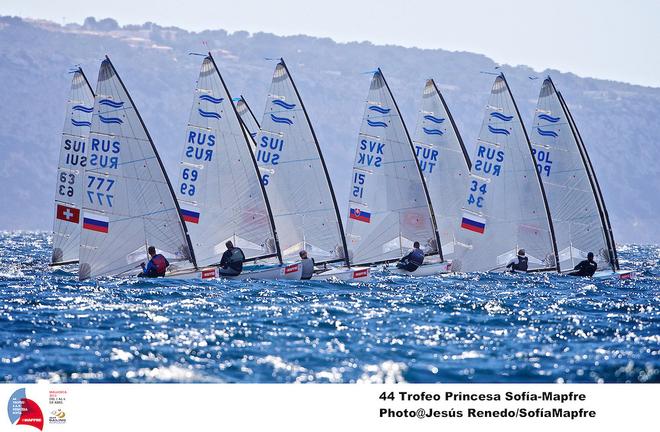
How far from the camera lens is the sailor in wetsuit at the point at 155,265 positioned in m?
29.6

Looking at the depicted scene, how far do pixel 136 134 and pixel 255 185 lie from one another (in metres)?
3.95

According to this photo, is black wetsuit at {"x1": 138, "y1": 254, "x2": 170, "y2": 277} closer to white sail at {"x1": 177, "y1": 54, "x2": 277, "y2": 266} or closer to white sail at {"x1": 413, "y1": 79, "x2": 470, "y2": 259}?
white sail at {"x1": 177, "y1": 54, "x2": 277, "y2": 266}

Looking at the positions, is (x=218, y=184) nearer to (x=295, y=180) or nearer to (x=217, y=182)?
(x=217, y=182)

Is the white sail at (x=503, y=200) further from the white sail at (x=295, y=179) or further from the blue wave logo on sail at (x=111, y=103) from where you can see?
the blue wave logo on sail at (x=111, y=103)

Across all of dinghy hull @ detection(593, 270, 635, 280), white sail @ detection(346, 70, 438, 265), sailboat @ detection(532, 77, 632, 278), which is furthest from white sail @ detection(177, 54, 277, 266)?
dinghy hull @ detection(593, 270, 635, 280)

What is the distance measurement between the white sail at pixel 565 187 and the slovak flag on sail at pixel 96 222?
13718 mm

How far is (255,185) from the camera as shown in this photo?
3253 cm

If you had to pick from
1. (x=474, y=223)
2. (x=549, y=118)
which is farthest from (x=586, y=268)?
(x=549, y=118)

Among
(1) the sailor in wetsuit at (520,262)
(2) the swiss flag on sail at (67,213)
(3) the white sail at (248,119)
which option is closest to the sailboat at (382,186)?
(1) the sailor in wetsuit at (520,262)

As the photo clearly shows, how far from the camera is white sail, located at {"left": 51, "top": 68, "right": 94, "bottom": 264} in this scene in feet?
118

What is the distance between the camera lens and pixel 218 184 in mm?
32531

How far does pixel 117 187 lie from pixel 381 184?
29.9 ft

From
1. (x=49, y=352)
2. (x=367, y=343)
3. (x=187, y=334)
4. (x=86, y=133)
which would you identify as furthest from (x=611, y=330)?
(x=86, y=133)
